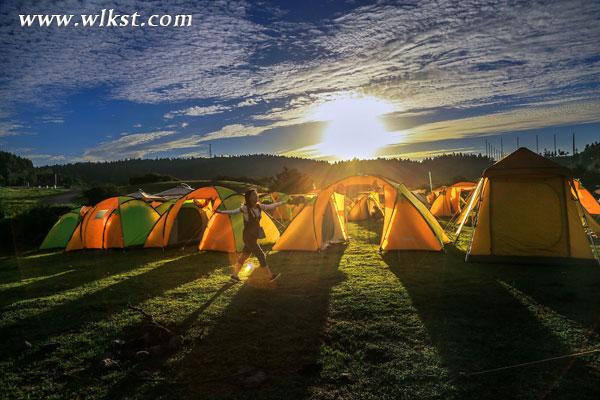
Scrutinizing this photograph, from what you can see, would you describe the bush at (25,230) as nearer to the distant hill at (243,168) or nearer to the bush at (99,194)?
the bush at (99,194)

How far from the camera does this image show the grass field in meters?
4.93

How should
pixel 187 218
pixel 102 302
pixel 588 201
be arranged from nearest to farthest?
pixel 102 302 < pixel 187 218 < pixel 588 201

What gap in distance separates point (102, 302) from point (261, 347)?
4.73 metres

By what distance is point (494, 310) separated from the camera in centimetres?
724

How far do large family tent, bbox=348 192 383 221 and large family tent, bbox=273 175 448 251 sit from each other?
11.2 m

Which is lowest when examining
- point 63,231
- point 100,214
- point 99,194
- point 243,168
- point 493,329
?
point 493,329

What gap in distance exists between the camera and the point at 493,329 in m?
6.37

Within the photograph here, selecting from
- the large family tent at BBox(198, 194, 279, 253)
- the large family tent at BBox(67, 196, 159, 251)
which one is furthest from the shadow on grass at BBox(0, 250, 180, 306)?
the large family tent at BBox(198, 194, 279, 253)

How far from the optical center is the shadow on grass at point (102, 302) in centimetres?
708

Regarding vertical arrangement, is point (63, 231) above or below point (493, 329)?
above

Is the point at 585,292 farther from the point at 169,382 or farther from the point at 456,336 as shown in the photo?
the point at 169,382

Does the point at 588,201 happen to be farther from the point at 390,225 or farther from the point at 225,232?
the point at 225,232

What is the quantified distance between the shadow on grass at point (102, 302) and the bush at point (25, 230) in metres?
13.1

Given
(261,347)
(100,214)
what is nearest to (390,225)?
(261,347)
